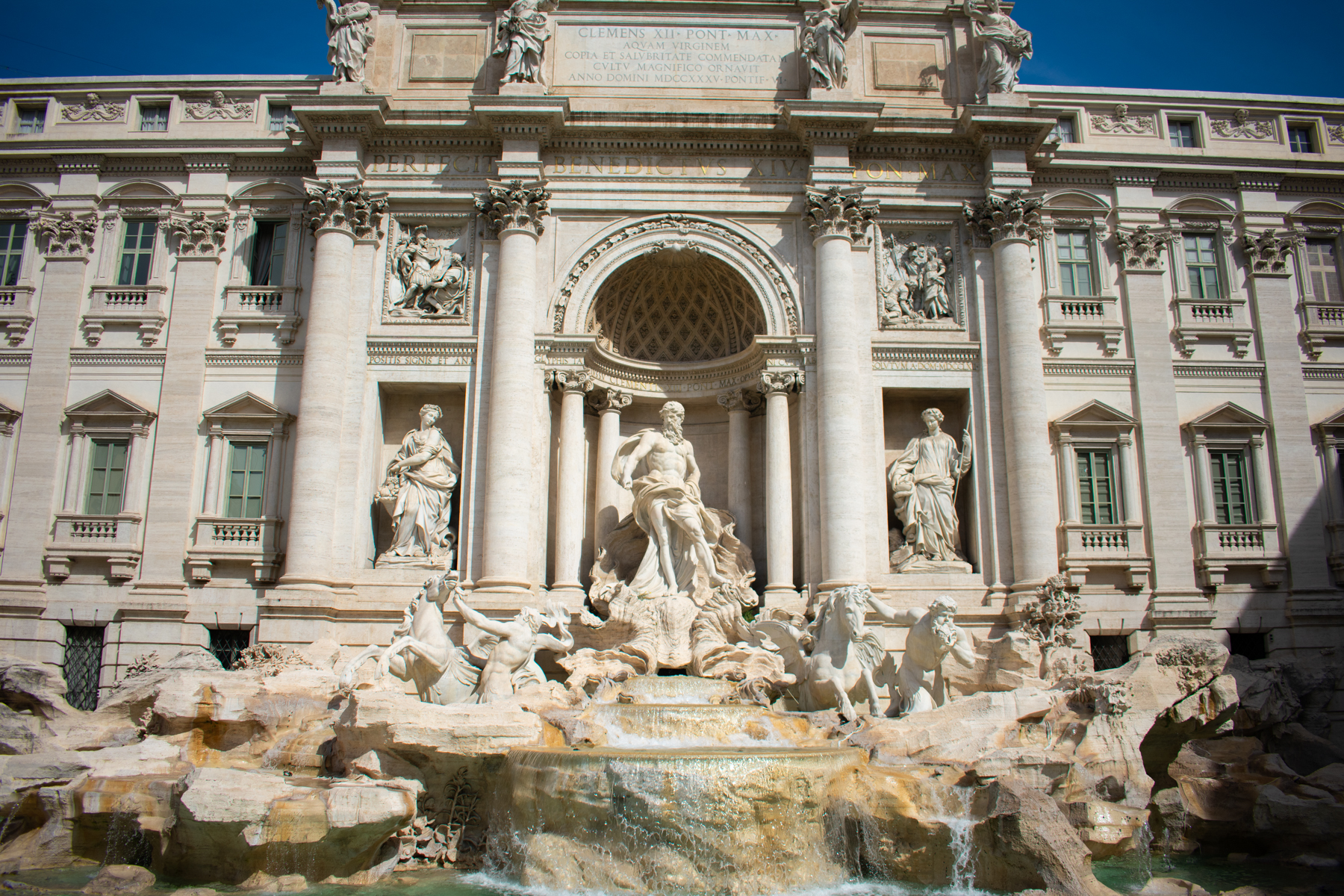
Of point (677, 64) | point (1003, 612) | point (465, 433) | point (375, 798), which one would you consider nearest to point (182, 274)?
point (465, 433)

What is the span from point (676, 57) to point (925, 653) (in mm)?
14103

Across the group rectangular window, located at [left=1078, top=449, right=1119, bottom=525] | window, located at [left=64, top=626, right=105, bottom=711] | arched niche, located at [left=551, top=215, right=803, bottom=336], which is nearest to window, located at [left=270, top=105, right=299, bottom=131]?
arched niche, located at [left=551, top=215, right=803, bottom=336]

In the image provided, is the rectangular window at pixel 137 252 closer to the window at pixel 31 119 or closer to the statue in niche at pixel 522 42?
the window at pixel 31 119

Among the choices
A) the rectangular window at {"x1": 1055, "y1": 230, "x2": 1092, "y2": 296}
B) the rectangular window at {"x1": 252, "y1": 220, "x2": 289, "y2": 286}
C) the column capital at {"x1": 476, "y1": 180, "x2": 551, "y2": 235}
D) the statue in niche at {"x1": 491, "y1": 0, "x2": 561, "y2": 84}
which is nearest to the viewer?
the column capital at {"x1": 476, "y1": 180, "x2": 551, "y2": 235}

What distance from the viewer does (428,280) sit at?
1967cm

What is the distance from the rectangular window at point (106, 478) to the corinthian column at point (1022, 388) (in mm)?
18110

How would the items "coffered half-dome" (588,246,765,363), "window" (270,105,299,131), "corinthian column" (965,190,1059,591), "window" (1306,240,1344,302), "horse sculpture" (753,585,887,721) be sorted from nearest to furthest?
1. "horse sculpture" (753,585,887,721)
2. "corinthian column" (965,190,1059,591)
3. "coffered half-dome" (588,246,765,363)
4. "window" (1306,240,1344,302)
5. "window" (270,105,299,131)

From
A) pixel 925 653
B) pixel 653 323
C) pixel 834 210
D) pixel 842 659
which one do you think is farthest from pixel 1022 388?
pixel 653 323

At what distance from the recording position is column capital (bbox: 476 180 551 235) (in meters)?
19.2

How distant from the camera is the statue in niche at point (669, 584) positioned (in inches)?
648

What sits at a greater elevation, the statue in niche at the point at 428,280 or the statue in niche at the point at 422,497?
the statue in niche at the point at 428,280

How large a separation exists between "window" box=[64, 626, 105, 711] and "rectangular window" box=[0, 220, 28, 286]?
26.6 feet

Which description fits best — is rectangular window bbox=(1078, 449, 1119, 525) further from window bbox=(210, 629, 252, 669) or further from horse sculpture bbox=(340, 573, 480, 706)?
window bbox=(210, 629, 252, 669)

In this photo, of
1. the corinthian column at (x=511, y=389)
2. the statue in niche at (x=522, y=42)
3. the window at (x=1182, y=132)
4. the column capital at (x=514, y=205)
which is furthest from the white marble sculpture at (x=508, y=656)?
the window at (x=1182, y=132)
